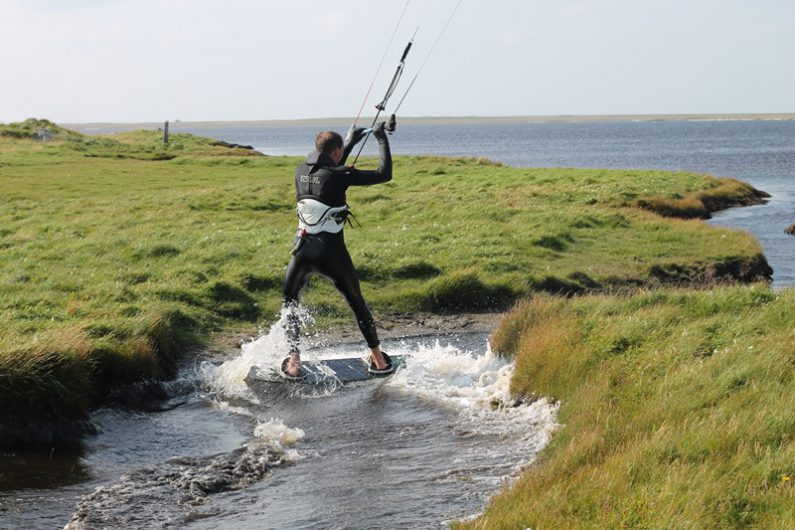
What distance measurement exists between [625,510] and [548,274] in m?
14.2

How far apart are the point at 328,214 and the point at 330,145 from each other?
957mm

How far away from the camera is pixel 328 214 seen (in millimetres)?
13188

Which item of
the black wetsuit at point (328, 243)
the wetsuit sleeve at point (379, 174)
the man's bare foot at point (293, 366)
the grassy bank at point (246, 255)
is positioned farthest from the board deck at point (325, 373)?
the wetsuit sleeve at point (379, 174)

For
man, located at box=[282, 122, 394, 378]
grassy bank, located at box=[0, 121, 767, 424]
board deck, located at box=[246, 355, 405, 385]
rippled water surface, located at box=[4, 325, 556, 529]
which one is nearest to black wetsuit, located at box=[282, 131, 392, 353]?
man, located at box=[282, 122, 394, 378]

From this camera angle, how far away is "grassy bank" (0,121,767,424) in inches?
560

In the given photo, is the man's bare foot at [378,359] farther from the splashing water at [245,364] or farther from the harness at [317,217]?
the harness at [317,217]

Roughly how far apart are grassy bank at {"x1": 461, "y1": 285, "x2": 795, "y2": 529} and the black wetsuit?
256cm

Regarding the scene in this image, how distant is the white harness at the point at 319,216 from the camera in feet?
43.2

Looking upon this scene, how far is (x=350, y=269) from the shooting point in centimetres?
1349

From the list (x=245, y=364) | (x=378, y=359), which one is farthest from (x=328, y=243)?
(x=245, y=364)

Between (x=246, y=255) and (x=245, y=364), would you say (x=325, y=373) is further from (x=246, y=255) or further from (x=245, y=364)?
(x=246, y=255)

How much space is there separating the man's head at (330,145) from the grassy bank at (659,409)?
12.5ft

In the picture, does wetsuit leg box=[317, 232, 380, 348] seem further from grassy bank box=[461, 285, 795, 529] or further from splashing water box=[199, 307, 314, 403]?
grassy bank box=[461, 285, 795, 529]

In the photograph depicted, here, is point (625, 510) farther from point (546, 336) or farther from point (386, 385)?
point (386, 385)
